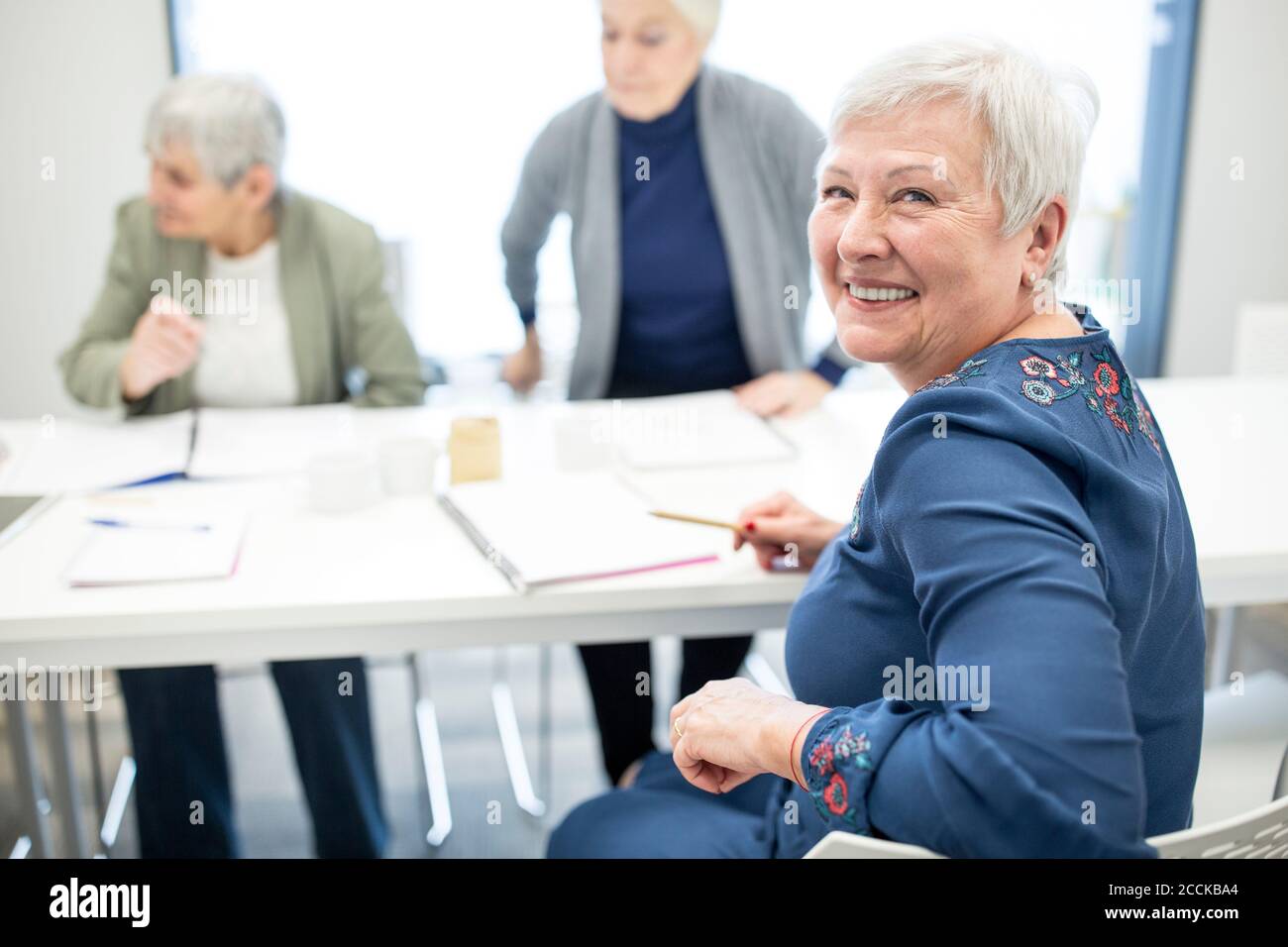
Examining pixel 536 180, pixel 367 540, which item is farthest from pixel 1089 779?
pixel 536 180

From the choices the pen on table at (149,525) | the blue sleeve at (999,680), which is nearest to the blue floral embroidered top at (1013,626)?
the blue sleeve at (999,680)

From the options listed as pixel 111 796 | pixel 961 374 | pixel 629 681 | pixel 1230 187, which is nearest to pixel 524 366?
pixel 629 681

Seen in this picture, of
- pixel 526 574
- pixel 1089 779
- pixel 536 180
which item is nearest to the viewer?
pixel 1089 779

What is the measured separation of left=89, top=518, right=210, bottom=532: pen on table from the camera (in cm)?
141

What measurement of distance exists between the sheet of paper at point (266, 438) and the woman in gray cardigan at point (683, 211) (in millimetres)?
539

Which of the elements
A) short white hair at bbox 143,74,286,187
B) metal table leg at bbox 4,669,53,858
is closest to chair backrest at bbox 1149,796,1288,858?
metal table leg at bbox 4,669,53,858

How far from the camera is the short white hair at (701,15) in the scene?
197 cm

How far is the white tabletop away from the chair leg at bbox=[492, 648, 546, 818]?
835 mm

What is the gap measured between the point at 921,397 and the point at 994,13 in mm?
3189

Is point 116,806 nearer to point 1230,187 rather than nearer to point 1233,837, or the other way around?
point 1233,837

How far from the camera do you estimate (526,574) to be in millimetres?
1228

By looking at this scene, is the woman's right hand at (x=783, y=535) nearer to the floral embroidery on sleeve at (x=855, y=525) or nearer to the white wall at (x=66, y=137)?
the floral embroidery on sleeve at (x=855, y=525)

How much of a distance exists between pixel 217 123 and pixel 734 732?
1.56 metres
